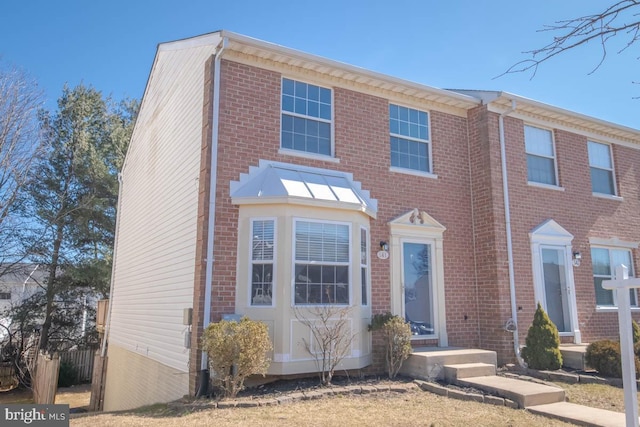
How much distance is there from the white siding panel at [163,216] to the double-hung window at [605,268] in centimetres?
1019

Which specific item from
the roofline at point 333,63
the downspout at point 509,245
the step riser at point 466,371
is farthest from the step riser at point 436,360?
the roofline at point 333,63

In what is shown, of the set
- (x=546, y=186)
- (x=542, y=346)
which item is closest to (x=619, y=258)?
(x=546, y=186)

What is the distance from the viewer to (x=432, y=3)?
22.6 feet

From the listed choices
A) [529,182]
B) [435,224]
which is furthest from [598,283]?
[435,224]

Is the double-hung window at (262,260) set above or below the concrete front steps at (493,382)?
above

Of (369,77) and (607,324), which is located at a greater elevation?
(369,77)

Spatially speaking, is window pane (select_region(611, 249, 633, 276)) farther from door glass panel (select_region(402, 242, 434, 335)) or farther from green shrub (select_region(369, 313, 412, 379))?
green shrub (select_region(369, 313, 412, 379))

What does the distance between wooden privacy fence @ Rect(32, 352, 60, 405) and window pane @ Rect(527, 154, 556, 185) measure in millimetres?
12973

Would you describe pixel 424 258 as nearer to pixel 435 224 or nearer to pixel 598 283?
pixel 435 224

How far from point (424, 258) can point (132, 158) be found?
10.5 meters

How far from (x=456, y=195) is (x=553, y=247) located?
280 centimetres

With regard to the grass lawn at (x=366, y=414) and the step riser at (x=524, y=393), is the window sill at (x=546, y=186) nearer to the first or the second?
the grass lawn at (x=366, y=414)

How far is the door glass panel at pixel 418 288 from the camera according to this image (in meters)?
10.5

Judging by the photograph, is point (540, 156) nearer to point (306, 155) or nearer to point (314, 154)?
point (314, 154)
